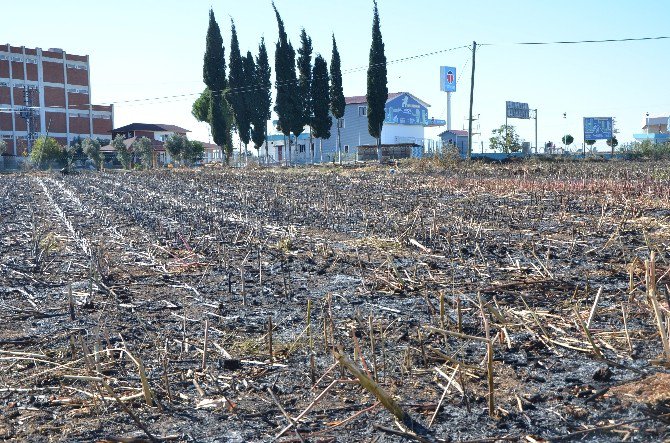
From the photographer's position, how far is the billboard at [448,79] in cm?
7662

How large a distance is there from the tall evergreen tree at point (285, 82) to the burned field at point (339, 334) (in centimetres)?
3752

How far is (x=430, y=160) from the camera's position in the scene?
30.0 m

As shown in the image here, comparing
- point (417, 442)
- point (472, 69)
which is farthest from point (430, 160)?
point (417, 442)

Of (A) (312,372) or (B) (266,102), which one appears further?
(B) (266,102)

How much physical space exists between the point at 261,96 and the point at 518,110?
25.6 meters

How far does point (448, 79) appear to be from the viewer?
7725 cm

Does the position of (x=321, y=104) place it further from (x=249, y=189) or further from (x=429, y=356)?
(x=429, y=356)

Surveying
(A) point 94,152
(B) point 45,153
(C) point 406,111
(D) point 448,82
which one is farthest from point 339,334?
(D) point 448,82

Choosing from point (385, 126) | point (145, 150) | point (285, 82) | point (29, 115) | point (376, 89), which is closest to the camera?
point (376, 89)

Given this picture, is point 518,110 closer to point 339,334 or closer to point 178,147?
point 178,147

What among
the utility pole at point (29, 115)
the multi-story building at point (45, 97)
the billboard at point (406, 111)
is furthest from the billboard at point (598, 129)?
the utility pole at point (29, 115)

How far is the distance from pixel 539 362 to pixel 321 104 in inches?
1736

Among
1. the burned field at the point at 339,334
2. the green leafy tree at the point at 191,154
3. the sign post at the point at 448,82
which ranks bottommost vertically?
the burned field at the point at 339,334

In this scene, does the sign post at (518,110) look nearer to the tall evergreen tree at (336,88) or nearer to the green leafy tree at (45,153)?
the tall evergreen tree at (336,88)
